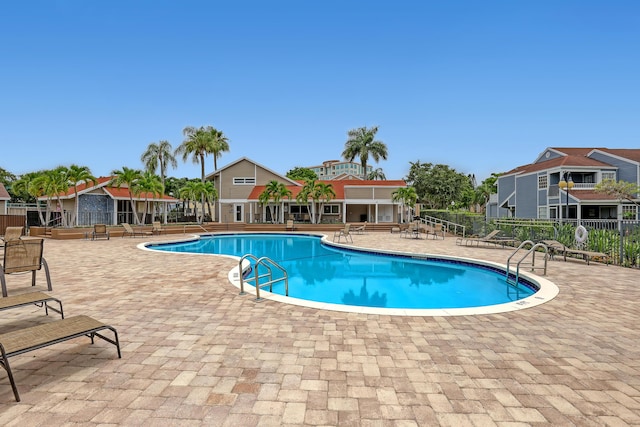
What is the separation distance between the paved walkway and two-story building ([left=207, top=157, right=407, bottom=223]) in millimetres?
26055

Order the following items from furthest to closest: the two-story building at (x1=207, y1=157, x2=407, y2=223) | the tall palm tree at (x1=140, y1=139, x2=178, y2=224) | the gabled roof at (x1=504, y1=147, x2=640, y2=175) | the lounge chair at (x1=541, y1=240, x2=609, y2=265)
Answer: the tall palm tree at (x1=140, y1=139, x2=178, y2=224) → the two-story building at (x1=207, y1=157, x2=407, y2=223) → the gabled roof at (x1=504, y1=147, x2=640, y2=175) → the lounge chair at (x1=541, y1=240, x2=609, y2=265)

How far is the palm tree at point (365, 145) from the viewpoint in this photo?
44438 mm

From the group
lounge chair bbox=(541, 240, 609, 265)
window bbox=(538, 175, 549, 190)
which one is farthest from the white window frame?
window bbox=(538, 175, 549, 190)

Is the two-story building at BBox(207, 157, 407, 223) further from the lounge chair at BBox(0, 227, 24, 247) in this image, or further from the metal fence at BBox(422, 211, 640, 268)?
the lounge chair at BBox(0, 227, 24, 247)

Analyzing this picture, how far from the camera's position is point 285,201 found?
31.3 metres

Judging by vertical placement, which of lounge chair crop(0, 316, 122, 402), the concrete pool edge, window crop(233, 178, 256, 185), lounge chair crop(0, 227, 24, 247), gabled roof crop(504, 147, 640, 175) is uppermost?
gabled roof crop(504, 147, 640, 175)

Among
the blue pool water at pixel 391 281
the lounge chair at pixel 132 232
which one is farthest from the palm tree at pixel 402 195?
the lounge chair at pixel 132 232

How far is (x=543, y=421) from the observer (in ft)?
8.02

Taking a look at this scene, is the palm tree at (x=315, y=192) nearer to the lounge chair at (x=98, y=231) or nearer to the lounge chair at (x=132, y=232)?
the lounge chair at (x=132, y=232)

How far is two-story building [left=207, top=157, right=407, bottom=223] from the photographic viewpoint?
3156cm

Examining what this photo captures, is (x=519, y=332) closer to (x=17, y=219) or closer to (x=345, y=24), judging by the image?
(x=345, y=24)

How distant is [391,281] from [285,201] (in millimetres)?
22002

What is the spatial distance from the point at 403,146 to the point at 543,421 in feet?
146

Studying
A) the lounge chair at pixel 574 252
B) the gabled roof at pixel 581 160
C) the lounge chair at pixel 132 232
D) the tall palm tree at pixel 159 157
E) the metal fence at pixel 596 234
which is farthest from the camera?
the tall palm tree at pixel 159 157
